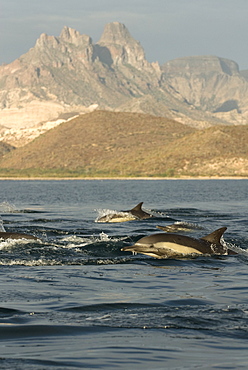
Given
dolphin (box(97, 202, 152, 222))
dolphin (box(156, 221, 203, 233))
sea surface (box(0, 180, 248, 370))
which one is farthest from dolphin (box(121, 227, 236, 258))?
dolphin (box(97, 202, 152, 222))

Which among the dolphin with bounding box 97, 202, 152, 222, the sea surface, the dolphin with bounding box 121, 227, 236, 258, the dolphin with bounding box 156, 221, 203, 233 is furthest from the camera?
the dolphin with bounding box 97, 202, 152, 222

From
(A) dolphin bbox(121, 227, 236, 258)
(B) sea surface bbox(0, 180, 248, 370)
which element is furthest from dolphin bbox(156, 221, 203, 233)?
(A) dolphin bbox(121, 227, 236, 258)

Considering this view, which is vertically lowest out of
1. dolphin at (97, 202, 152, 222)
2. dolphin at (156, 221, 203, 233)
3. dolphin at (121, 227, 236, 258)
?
dolphin at (97, 202, 152, 222)

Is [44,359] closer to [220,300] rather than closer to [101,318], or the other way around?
[101,318]

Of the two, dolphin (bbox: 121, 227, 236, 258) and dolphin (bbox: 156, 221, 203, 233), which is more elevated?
dolphin (bbox: 121, 227, 236, 258)

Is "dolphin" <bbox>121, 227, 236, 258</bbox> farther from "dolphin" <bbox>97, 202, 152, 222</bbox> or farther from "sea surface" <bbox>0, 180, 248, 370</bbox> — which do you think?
"dolphin" <bbox>97, 202, 152, 222</bbox>

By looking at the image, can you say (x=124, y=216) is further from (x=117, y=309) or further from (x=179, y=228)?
(x=117, y=309)

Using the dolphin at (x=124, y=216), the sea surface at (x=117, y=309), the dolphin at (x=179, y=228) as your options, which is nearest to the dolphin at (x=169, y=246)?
the sea surface at (x=117, y=309)

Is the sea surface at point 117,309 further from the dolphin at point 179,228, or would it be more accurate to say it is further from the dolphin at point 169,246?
the dolphin at point 179,228

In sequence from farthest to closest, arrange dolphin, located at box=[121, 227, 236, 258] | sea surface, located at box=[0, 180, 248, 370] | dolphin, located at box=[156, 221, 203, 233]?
dolphin, located at box=[156, 221, 203, 233], dolphin, located at box=[121, 227, 236, 258], sea surface, located at box=[0, 180, 248, 370]

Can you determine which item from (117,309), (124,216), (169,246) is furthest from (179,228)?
(117,309)

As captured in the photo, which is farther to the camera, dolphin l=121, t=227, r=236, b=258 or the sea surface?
dolphin l=121, t=227, r=236, b=258

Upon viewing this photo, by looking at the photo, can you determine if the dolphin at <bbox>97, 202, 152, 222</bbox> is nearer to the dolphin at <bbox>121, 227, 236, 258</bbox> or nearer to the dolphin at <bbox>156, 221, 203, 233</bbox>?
the dolphin at <bbox>156, 221, 203, 233</bbox>

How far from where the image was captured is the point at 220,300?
16719 millimetres
